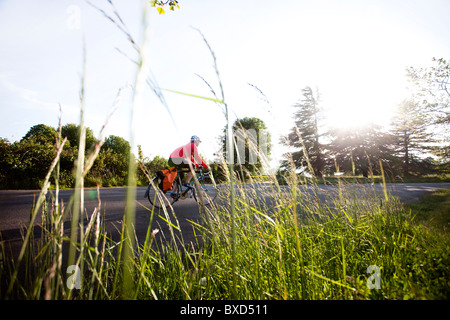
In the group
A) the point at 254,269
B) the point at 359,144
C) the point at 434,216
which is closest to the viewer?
the point at 254,269

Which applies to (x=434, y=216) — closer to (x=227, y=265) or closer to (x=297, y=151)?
(x=227, y=265)

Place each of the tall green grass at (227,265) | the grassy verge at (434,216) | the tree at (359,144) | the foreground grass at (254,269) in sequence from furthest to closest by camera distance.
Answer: the tree at (359,144)
the grassy verge at (434,216)
the foreground grass at (254,269)
the tall green grass at (227,265)

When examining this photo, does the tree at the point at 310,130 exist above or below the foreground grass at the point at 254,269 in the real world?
above

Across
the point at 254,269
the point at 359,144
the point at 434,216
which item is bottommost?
the point at 434,216

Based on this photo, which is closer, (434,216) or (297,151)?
(434,216)

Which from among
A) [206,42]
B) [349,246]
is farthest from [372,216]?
[206,42]

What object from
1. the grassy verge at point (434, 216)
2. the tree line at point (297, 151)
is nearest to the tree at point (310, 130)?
the tree line at point (297, 151)

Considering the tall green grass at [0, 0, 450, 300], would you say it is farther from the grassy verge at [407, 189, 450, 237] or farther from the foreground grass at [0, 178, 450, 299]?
the grassy verge at [407, 189, 450, 237]

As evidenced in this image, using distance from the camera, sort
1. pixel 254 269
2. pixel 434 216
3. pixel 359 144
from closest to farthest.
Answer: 1. pixel 254 269
2. pixel 434 216
3. pixel 359 144

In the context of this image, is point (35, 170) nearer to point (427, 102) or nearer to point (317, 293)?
point (317, 293)

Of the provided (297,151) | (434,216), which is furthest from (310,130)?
(434,216)

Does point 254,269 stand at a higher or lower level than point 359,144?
lower

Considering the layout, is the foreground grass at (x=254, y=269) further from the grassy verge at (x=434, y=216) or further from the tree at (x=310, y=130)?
the tree at (x=310, y=130)

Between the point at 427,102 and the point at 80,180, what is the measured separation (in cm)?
Result: 1715
